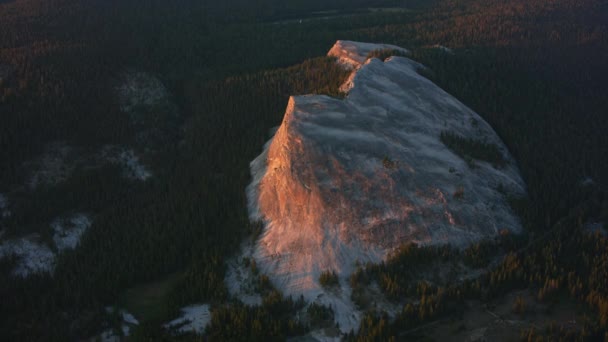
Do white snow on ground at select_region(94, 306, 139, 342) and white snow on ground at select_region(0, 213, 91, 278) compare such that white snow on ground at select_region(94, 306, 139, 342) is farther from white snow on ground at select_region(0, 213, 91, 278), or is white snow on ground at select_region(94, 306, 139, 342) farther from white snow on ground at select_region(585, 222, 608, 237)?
white snow on ground at select_region(585, 222, 608, 237)

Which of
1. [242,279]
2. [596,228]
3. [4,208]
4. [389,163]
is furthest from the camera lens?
Result: [4,208]

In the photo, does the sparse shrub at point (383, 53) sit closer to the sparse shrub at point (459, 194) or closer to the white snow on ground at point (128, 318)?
the sparse shrub at point (459, 194)

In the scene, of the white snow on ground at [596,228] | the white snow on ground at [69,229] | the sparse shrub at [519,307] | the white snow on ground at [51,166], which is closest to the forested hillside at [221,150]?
the white snow on ground at [596,228]

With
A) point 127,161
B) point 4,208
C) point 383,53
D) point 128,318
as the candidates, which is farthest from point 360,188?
point 4,208

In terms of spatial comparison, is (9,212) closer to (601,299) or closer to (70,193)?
(70,193)

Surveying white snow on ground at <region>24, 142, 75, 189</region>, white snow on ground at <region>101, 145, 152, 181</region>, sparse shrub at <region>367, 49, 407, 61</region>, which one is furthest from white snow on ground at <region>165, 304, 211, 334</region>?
sparse shrub at <region>367, 49, 407, 61</region>

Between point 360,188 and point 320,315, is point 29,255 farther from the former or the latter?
point 360,188
